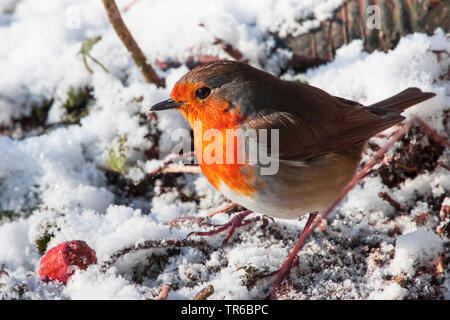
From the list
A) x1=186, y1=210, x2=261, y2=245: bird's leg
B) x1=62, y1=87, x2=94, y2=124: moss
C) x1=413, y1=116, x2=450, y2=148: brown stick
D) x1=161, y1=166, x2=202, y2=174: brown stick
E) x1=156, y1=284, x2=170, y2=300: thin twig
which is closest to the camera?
x1=413, y1=116, x2=450, y2=148: brown stick

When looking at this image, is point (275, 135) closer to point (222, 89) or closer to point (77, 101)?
Result: point (222, 89)

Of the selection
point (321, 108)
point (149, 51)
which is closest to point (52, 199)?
point (149, 51)

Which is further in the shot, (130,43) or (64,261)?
(130,43)

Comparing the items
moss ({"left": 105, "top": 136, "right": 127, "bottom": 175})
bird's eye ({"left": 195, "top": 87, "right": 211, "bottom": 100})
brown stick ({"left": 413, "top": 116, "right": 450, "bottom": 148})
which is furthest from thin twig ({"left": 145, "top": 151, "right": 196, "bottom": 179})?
brown stick ({"left": 413, "top": 116, "right": 450, "bottom": 148})

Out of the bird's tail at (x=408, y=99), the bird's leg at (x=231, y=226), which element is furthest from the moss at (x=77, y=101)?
the bird's tail at (x=408, y=99)

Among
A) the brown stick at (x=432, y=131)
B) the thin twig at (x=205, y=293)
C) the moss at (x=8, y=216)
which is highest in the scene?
the moss at (x=8, y=216)

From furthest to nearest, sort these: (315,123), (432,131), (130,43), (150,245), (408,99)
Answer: (130,43) → (408,99) → (315,123) → (150,245) → (432,131)

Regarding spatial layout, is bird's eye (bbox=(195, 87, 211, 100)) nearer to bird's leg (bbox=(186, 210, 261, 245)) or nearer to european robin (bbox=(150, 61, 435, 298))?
european robin (bbox=(150, 61, 435, 298))

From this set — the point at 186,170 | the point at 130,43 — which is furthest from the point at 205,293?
the point at 130,43

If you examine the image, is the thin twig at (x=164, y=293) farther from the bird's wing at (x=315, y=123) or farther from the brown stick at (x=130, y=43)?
the brown stick at (x=130, y=43)
